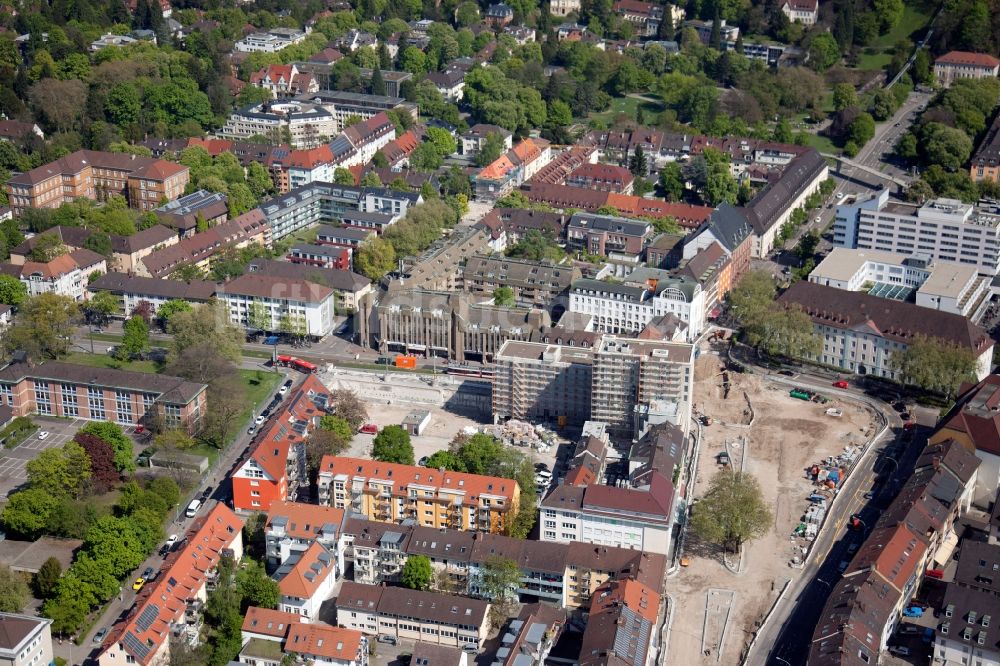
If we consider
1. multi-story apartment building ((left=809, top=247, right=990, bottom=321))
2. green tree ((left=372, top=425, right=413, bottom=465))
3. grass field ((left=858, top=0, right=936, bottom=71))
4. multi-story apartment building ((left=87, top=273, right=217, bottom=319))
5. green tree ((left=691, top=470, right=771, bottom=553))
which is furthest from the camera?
grass field ((left=858, top=0, right=936, bottom=71))

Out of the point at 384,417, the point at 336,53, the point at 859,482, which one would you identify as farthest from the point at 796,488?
the point at 336,53

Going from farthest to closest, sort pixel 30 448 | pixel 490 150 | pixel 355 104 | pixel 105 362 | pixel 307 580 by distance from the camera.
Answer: pixel 355 104 < pixel 490 150 < pixel 105 362 < pixel 30 448 < pixel 307 580

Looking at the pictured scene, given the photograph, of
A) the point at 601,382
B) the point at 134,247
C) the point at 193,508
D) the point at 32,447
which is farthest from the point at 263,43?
the point at 193,508

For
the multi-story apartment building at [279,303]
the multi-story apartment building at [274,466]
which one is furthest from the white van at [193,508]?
the multi-story apartment building at [279,303]

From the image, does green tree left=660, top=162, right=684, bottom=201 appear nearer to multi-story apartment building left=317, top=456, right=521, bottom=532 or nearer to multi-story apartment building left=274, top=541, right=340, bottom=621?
multi-story apartment building left=317, top=456, right=521, bottom=532

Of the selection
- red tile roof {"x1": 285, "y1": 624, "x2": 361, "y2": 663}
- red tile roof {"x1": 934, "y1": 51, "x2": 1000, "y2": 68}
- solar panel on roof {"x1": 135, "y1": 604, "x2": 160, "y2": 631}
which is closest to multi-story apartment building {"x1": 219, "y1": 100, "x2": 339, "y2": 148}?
red tile roof {"x1": 934, "y1": 51, "x2": 1000, "y2": 68}

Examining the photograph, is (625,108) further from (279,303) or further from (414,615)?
(414,615)
